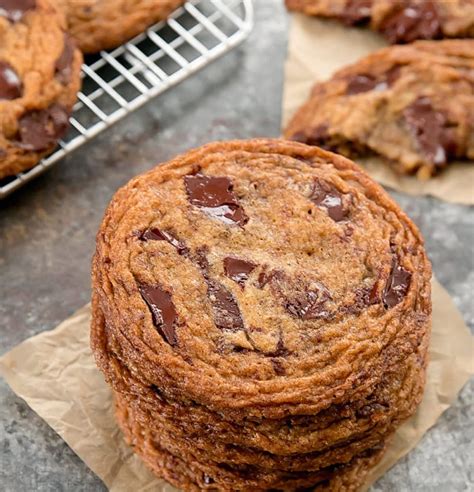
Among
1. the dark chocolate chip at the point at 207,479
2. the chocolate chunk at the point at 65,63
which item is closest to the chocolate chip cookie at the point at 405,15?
the chocolate chunk at the point at 65,63

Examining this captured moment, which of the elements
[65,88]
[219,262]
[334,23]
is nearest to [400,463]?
[219,262]

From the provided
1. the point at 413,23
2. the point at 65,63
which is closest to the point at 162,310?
the point at 65,63

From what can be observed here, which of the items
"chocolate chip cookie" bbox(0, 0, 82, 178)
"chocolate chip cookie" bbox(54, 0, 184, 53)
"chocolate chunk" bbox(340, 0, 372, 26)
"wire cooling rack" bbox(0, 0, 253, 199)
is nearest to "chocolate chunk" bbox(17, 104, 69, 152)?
"chocolate chip cookie" bbox(0, 0, 82, 178)

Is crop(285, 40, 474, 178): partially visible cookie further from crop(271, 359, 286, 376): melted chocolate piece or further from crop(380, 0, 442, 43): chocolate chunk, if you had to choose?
crop(271, 359, 286, 376): melted chocolate piece

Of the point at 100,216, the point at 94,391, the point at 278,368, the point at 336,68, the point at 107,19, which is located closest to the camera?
the point at 278,368

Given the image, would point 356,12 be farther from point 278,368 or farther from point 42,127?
point 278,368

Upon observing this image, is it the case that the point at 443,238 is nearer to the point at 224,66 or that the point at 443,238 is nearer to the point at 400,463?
the point at 400,463
